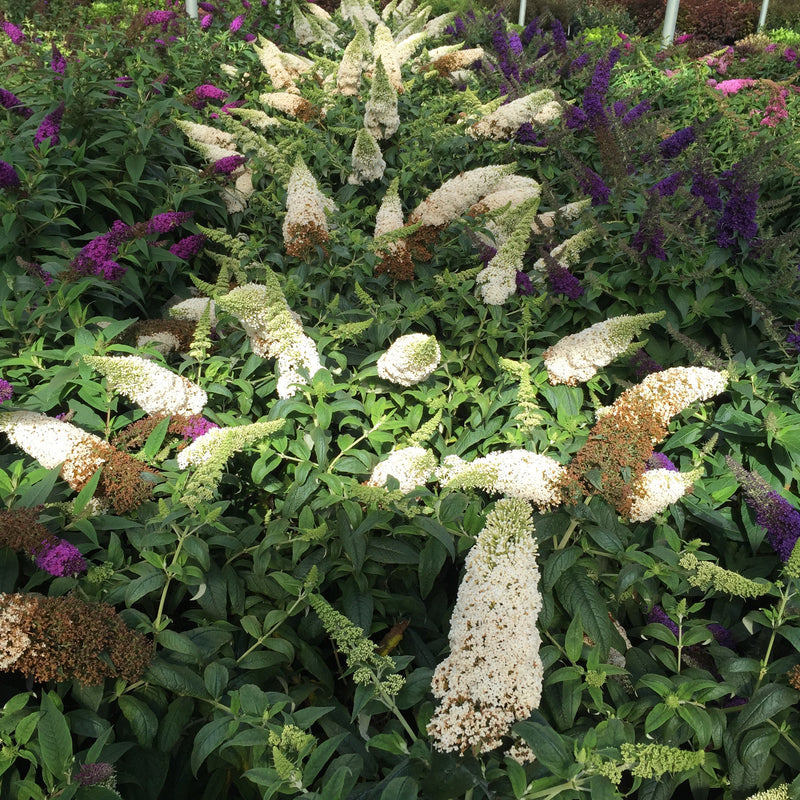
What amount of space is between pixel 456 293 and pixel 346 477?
1096mm

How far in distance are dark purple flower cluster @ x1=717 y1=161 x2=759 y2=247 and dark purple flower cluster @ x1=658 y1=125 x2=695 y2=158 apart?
3.08ft

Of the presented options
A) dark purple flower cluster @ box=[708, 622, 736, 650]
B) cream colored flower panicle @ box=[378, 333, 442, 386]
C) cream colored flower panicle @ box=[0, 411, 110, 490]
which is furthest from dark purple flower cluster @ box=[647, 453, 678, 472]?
cream colored flower panicle @ box=[0, 411, 110, 490]

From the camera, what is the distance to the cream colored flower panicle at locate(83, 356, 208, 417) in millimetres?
1903

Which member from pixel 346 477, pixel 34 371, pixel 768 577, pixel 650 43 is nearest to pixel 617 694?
pixel 768 577

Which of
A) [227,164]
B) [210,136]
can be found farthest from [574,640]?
[210,136]

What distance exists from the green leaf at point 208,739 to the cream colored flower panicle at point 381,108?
3364 mm

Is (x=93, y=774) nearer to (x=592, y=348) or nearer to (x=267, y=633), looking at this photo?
(x=267, y=633)

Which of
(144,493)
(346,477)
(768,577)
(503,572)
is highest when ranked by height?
(503,572)

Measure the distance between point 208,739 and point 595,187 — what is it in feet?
8.72

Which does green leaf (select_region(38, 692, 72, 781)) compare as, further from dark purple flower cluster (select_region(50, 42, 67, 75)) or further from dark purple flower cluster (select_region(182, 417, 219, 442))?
dark purple flower cluster (select_region(50, 42, 67, 75))

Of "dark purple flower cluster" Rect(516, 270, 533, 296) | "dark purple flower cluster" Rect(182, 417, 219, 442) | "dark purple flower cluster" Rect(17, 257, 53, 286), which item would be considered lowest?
"dark purple flower cluster" Rect(182, 417, 219, 442)

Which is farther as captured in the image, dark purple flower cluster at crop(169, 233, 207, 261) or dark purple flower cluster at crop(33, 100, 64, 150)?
dark purple flower cluster at crop(33, 100, 64, 150)

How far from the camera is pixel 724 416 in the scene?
211cm

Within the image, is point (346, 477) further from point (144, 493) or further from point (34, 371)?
point (34, 371)
